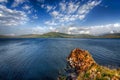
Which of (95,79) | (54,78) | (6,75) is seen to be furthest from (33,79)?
(95,79)

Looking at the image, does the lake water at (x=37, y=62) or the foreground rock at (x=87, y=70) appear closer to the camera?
the foreground rock at (x=87, y=70)

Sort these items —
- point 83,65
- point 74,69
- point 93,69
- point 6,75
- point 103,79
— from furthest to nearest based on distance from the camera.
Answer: point 6,75 → point 74,69 → point 83,65 → point 93,69 → point 103,79

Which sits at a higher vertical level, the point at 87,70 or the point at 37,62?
the point at 87,70

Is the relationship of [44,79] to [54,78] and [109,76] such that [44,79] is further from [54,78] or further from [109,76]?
[109,76]

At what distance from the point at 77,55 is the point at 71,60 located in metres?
1.72

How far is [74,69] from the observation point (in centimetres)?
2206

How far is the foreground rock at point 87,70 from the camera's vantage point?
14.3 meters

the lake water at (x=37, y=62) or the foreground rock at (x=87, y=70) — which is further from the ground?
the foreground rock at (x=87, y=70)

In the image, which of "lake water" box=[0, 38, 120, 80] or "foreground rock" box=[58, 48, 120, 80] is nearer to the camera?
"foreground rock" box=[58, 48, 120, 80]

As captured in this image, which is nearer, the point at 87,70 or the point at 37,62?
the point at 87,70

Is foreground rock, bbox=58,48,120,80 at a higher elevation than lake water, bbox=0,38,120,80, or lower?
higher

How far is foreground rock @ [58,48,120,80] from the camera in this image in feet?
46.8

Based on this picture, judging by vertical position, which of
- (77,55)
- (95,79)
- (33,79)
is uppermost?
(77,55)

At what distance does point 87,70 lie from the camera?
17000 millimetres
